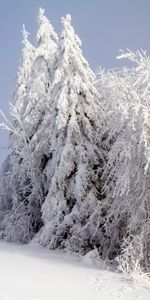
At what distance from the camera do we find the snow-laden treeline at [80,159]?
15500 mm

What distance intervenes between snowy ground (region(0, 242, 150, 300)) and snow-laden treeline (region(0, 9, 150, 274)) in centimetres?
104

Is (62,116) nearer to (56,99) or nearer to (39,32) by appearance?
(56,99)

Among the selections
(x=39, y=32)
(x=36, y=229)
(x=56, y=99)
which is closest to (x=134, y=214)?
(x=56, y=99)

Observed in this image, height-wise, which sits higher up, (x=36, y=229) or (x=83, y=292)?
(x=36, y=229)

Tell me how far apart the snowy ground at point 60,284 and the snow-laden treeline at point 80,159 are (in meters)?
1.04

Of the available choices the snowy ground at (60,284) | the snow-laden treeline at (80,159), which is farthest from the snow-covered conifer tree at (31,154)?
the snowy ground at (60,284)

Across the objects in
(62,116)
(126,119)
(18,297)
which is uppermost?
(62,116)

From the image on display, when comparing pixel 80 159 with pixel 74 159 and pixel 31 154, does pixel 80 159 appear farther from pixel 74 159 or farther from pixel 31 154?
pixel 31 154

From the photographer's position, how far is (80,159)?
73.8 feet

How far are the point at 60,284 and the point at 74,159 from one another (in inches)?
525

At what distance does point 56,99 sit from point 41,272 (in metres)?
14.1

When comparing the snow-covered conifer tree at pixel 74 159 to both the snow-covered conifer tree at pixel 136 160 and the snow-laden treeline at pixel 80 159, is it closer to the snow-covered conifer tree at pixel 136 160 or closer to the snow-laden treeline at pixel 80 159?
the snow-laden treeline at pixel 80 159

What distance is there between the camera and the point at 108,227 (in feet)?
63.9

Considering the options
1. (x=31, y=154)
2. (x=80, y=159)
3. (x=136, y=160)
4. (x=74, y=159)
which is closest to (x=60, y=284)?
(x=136, y=160)
